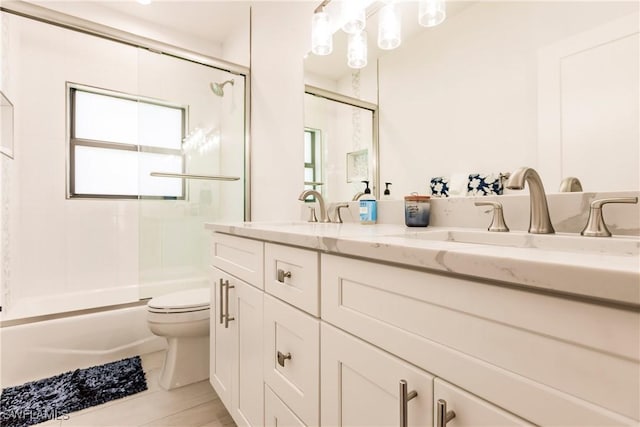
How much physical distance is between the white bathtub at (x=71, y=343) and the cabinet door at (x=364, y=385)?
5.92 feet

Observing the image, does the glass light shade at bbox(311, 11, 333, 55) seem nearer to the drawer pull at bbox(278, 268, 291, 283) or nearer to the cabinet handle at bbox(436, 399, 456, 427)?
the drawer pull at bbox(278, 268, 291, 283)

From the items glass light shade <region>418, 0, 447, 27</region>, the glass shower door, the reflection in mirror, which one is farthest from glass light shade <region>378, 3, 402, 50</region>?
the glass shower door

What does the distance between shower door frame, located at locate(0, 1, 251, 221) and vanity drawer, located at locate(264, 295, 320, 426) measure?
5.07 ft

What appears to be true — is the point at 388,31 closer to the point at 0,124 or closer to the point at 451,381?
the point at 451,381

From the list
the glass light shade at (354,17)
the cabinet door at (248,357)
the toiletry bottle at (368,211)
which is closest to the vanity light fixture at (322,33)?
the glass light shade at (354,17)

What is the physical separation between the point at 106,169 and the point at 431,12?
2.67 meters

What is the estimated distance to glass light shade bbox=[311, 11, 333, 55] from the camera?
1.65 metres

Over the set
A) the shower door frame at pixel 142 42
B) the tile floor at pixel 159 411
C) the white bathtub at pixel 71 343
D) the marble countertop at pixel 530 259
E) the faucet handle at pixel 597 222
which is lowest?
the tile floor at pixel 159 411

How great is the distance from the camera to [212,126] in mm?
2473

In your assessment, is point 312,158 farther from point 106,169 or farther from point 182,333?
point 106,169

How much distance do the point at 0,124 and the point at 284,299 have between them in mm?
2371

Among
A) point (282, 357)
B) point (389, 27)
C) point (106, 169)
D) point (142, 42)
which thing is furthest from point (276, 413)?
point (106, 169)

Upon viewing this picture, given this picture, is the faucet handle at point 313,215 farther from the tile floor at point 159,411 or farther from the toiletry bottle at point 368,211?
the tile floor at point 159,411

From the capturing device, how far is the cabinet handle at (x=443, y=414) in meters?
0.46
